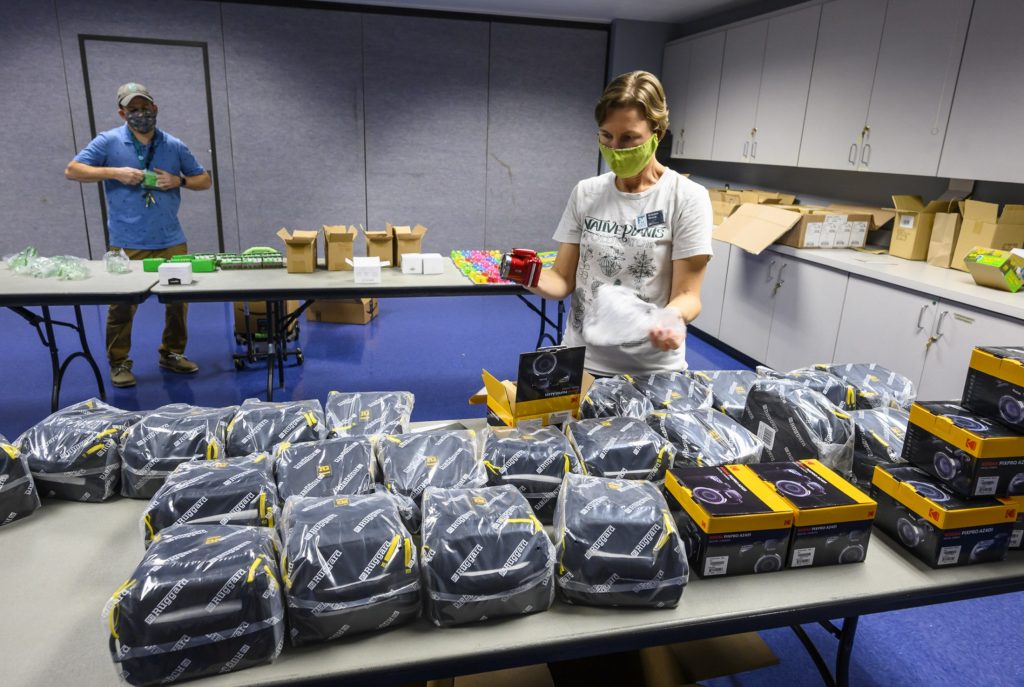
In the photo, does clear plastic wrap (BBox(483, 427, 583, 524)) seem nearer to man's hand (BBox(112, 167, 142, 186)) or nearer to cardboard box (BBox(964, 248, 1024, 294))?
cardboard box (BBox(964, 248, 1024, 294))

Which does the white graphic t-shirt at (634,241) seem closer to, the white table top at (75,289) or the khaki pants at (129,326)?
the white table top at (75,289)

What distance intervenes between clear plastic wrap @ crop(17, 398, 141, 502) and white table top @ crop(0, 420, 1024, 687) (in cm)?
5

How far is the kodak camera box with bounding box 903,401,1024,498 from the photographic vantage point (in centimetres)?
120

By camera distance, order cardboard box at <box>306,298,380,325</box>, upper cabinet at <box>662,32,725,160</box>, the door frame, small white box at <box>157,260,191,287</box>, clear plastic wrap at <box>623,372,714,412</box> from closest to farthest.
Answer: clear plastic wrap at <box>623,372,714,412</box> < small white box at <box>157,260,191,287</box> < cardboard box at <box>306,298,380,325</box> < the door frame < upper cabinet at <box>662,32,725,160</box>

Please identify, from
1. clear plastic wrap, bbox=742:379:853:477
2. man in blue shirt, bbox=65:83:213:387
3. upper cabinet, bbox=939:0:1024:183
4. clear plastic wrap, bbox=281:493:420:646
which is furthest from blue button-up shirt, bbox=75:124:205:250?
upper cabinet, bbox=939:0:1024:183

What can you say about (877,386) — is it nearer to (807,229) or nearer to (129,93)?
(807,229)

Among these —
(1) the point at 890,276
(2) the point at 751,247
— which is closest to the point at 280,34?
(2) the point at 751,247

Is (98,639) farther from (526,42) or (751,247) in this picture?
(526,42)

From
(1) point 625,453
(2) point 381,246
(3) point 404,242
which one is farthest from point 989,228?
(2) point 381,246

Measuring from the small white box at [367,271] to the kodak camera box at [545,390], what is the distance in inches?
81.8

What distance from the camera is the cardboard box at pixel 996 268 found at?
297cm

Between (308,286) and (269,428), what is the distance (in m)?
2.07

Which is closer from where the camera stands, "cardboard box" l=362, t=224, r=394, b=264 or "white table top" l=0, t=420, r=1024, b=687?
"white table top" l=0, t=420, r=1024, b=687

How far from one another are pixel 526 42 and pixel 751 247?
351 cm
